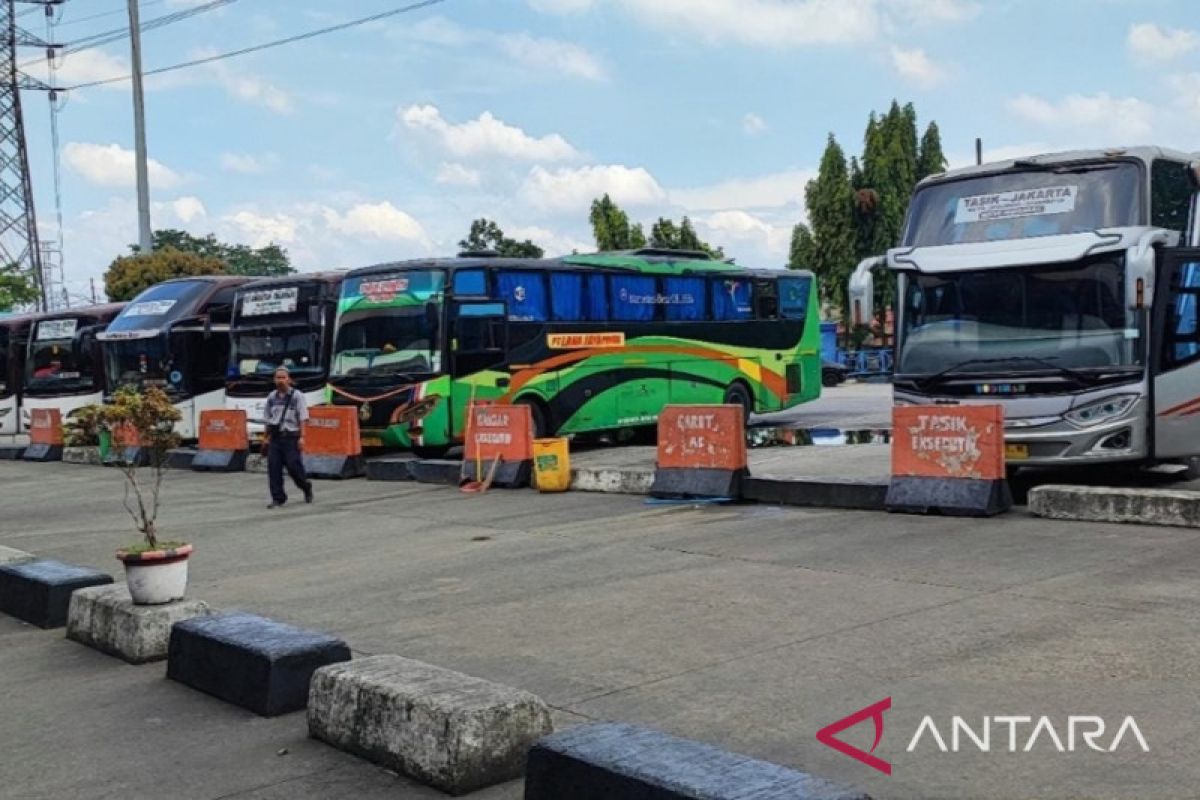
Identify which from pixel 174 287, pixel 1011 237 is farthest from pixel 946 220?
pixel 174 287

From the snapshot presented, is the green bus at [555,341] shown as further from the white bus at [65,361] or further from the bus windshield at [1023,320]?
the white bus at [65,361]

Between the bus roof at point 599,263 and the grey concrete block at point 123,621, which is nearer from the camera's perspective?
the grey concrete block at point 123,621

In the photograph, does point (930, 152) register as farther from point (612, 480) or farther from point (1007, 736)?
point (1007, 736)

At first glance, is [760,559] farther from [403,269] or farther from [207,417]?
[207,417]

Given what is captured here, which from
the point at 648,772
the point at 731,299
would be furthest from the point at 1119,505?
the point at 731,299

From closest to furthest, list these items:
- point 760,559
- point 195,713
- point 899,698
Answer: point 899,698, point 195,713, point 760,559

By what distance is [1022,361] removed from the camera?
11758 millimetres

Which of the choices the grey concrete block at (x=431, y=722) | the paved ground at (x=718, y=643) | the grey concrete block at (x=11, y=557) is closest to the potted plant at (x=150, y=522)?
the paved ground at (x=718, y=643)

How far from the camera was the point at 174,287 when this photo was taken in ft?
80.8

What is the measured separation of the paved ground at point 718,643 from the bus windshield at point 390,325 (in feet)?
21.8

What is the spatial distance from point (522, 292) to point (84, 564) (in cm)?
974

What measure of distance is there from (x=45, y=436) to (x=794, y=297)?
55.8 ft

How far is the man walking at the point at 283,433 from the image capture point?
1490 cm

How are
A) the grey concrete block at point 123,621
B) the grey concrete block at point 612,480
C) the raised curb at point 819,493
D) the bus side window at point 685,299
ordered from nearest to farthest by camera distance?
the grey concrete block at point 123,621 < the raised curb at point 819,493 < the grey concrete block at point 612,480 < the bus side window at point 685,299
